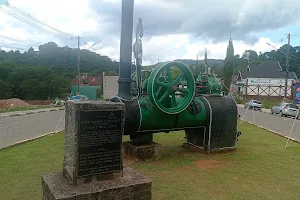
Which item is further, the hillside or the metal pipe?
the hillside

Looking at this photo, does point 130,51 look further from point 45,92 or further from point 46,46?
point 46,46

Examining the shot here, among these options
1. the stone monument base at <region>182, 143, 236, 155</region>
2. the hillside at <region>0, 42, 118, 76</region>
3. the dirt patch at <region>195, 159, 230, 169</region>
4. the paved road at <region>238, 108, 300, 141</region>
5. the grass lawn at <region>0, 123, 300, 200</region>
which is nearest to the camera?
the grass lawn at <region>0, 123, 300, 200</region>

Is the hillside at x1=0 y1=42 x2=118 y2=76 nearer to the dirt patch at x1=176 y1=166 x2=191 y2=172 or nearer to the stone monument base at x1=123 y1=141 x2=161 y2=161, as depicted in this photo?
the stone monument base at x1=123 y1=141 x2=161 y2=161

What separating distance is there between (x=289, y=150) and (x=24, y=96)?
47212mm

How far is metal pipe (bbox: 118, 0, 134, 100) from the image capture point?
283 inches

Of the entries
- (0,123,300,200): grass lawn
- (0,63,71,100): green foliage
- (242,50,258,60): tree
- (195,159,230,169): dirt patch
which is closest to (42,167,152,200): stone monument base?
(0,123,300,200): grass lawn

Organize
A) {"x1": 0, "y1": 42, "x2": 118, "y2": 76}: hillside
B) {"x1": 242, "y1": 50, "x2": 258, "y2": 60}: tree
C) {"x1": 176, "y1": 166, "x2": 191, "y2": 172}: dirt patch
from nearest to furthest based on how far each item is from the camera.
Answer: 1. {"x1": 176, "y1": 166, "x2": 191, "y2": 172}: dirt patch
2. {"x1": 0, "y1": 42, "x2": 118, "y2": 76}: hillside
3. {"x1": 242, "y1": 50, "x2": 258, "y2": 60}: tree

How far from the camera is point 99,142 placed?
4340 mm

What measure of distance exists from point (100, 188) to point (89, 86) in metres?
46.0

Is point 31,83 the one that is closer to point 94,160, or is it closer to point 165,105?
point 165,105

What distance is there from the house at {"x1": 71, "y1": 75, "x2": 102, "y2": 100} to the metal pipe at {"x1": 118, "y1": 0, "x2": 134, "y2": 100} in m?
36.7

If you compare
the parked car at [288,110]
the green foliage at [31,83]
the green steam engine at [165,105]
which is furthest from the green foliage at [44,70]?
the green steam engine at [165,105]

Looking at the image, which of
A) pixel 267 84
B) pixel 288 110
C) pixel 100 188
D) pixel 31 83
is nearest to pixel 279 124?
pixel 288 110

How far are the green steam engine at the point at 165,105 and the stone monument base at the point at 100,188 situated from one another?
9.04ft
